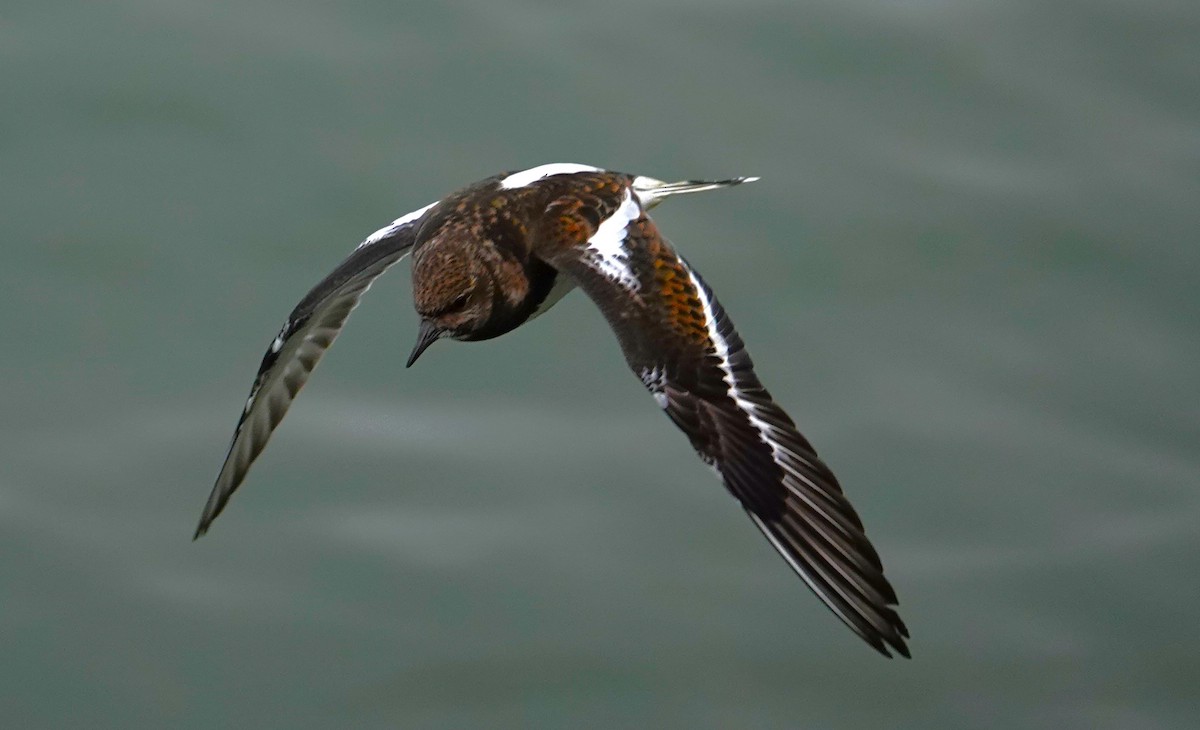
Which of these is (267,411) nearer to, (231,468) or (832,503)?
(231,468)

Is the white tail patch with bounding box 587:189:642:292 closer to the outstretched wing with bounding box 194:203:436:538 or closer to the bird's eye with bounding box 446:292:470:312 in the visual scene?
the bird's eye with bounding box 446:292:470:312

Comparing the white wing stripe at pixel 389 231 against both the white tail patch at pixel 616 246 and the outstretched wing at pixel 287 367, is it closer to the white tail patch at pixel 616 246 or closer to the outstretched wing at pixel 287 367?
the outstretched wing at pixel 287 367

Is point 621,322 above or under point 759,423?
above

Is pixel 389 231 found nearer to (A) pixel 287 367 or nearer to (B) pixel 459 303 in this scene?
(A) pixel 287 367

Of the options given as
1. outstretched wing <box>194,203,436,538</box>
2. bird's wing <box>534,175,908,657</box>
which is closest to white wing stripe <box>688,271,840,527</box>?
bird's wing <box>534,175,908,657</box>

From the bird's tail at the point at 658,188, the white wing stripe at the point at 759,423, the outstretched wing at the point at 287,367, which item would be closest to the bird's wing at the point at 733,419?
the white wing stripe at the point at 759,423

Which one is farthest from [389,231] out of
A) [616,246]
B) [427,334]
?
[616,246]
